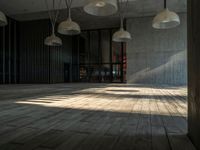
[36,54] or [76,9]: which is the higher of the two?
[76,9]

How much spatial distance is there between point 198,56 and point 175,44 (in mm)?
18380

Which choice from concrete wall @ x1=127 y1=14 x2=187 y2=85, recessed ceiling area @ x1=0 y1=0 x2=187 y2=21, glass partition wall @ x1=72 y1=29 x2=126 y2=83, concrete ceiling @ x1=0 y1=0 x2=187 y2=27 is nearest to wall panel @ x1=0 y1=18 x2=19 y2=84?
concrete ceiling @ x1=0 y1=0 x2=187 y2=27

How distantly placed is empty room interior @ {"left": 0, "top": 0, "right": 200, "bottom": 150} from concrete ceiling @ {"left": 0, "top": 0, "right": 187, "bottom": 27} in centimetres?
9

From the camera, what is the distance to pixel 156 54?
19.0m

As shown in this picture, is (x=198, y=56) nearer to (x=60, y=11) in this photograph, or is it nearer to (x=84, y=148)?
(x=84, y=148)

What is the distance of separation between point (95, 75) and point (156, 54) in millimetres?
8693

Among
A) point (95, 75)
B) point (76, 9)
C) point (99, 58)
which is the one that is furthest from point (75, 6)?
point (95, 75)

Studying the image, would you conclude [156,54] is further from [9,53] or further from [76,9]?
[9,53]

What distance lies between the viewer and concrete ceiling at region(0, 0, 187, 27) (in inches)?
630

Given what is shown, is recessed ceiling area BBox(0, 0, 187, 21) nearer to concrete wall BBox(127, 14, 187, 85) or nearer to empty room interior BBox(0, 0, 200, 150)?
empty room interior BBox(0, 0, 200, 150)

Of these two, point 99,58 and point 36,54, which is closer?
point 36,54

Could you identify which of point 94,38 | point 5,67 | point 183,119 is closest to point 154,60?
point 94,38

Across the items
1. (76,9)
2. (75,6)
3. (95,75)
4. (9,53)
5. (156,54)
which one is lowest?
(95,75)

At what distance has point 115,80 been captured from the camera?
2389 cm
